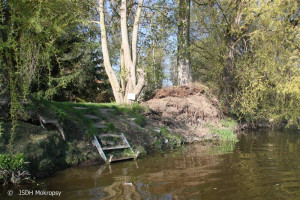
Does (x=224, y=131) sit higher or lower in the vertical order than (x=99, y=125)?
lower

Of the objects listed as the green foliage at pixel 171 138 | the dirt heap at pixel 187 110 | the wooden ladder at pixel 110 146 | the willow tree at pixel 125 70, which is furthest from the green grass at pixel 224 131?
the wooden ladder at pixel 110 146

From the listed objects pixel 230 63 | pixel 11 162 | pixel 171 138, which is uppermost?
pixel 230 63

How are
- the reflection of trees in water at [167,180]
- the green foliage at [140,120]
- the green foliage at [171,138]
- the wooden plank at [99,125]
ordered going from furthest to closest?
the green foliage at [140,120]
the green foliage at [171,138]
the wooden plank at [99,125]
the reflection of trees in water at [167,180]

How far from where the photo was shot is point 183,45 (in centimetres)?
1493

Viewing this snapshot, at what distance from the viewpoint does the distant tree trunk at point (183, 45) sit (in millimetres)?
14904

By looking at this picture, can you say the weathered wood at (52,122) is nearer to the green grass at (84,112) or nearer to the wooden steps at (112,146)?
the green grass at (84,112)

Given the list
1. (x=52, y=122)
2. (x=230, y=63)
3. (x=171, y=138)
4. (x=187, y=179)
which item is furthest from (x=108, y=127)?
(x=230, y=63)

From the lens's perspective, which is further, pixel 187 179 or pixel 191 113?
pixel 191 113

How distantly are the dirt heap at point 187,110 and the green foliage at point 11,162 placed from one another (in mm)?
6890

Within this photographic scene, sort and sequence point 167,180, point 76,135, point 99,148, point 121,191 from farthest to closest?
point 76,135 → point 99,148 → point 167,180 → point 121,191

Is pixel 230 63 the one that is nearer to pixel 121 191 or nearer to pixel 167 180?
pixel 167 180

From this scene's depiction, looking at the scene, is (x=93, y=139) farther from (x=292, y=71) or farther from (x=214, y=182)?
(x=292, y=71)

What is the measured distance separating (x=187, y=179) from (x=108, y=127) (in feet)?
13.4

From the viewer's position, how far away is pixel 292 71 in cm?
1208
